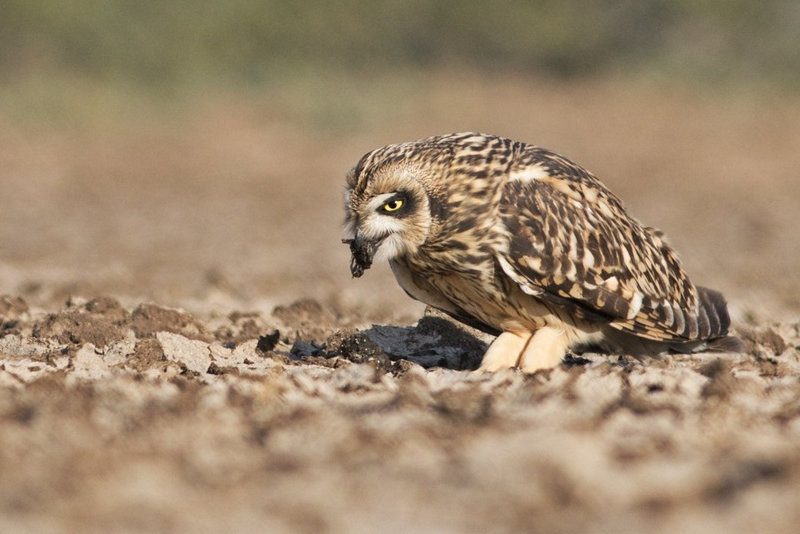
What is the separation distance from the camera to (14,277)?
11836 millimetres

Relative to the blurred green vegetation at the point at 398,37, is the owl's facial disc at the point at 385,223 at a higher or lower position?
lower

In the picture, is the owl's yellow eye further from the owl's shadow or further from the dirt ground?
the owl's shadow

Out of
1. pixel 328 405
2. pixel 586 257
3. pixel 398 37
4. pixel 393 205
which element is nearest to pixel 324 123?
pixel 398 37

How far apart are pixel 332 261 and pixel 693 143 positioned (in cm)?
1482

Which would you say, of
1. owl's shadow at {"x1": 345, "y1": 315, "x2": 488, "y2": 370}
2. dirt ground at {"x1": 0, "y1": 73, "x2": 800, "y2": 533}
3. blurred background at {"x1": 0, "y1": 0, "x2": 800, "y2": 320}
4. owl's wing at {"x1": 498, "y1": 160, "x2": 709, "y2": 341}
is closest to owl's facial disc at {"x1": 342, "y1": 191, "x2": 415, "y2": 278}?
owl's wing at {"x1": 498, "y1": 160, "x2": 709, "y2": 341}

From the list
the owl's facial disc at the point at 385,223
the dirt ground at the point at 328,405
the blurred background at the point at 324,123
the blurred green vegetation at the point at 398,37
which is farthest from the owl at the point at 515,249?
the blurred green vegetation at the point at 398,37

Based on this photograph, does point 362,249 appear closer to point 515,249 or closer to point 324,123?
point 515,249

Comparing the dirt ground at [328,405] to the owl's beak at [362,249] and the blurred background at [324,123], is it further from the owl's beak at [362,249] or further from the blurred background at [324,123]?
the owl's beak at [362,249]

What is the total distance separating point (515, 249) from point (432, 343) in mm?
1641

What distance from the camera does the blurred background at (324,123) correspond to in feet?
46.5

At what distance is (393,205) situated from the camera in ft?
20.6

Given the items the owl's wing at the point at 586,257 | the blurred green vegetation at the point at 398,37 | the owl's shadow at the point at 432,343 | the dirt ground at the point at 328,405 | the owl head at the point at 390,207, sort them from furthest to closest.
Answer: the blurred green vegetation at the point at 398,37, the owl's shadow at the point at 432,343, the owl's wing at the point at 586,257, the owl head at the point at 390,207, the dirt ground at the point at 328,405

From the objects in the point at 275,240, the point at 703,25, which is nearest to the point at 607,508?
the point at 275,240

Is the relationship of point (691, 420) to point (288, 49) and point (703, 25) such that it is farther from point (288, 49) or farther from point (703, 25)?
point (703, 25)
